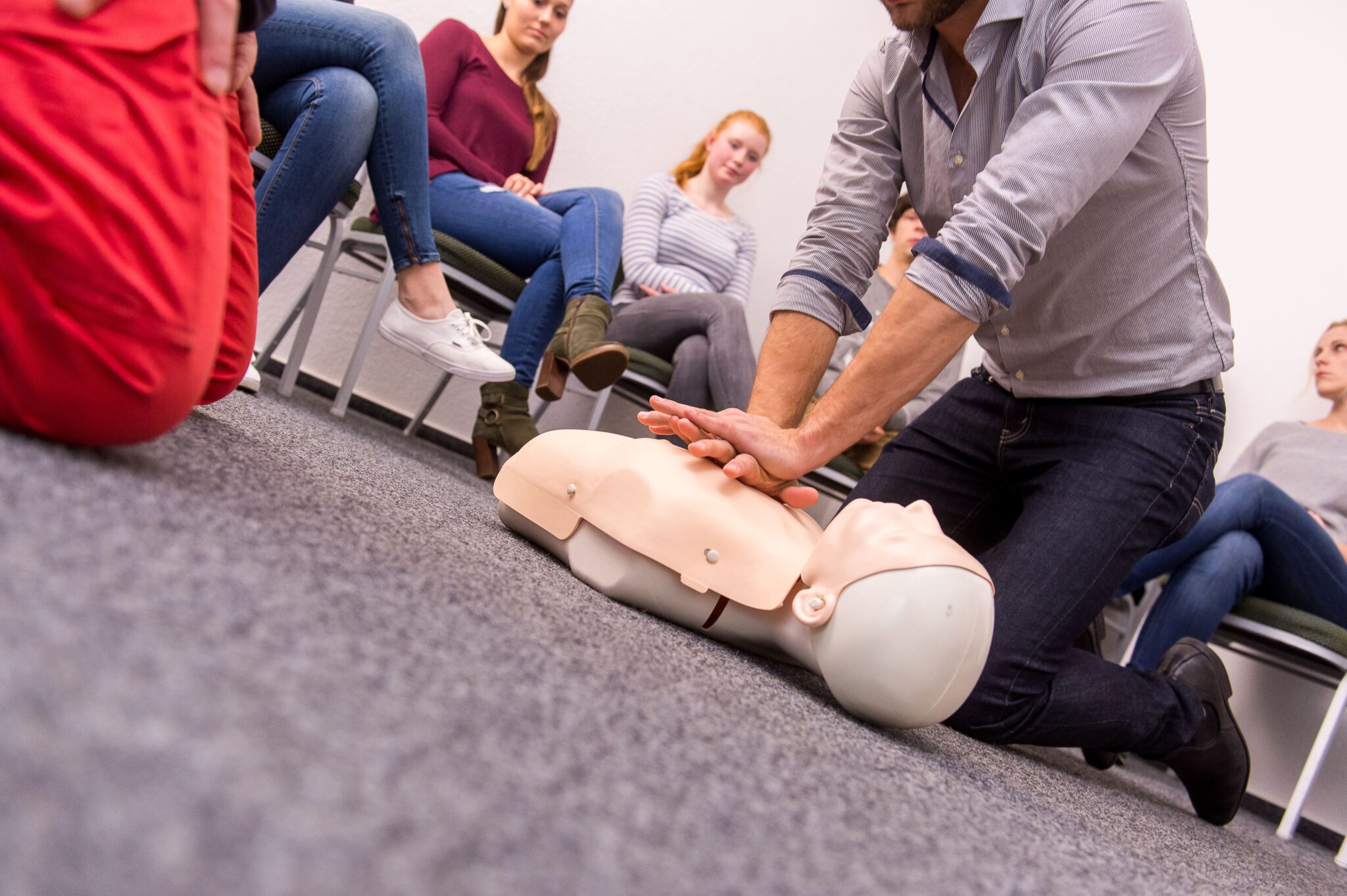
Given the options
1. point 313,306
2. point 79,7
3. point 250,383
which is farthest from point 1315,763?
point 313,306

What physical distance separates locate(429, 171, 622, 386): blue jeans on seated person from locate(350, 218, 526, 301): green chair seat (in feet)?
0.11

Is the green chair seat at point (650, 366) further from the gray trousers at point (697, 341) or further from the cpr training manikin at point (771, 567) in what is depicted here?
the cpr training manikin at point (771, 567)

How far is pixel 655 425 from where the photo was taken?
0.94 m

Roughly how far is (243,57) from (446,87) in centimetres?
134

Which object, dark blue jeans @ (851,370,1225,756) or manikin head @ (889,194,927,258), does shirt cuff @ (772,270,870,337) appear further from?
manikin head @ (889,194,927,258)

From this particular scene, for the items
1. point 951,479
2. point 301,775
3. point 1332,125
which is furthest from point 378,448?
point 1332,125

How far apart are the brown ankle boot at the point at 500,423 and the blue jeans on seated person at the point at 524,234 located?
0.25 ft

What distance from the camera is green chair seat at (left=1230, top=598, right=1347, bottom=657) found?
1.54 metres

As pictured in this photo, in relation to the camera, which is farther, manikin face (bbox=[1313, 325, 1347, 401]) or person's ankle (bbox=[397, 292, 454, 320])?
manikin face (bbox=[1313, 325, 1347, 401])

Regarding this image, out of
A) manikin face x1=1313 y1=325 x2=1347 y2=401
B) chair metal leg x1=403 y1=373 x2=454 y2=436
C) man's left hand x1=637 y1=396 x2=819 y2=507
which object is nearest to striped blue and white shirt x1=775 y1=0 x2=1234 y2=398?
man's left hand x1=637 y1=396 x2=819 y2=507

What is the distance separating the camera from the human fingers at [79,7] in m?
0.48

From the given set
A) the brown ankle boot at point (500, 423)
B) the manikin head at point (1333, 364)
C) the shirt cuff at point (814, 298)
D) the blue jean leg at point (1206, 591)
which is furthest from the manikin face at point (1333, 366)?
the brown ankle boot at point (500, 423)

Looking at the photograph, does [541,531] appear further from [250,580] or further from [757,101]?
[757,101]

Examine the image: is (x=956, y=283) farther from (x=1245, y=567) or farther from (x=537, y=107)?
(x=537, y=107)
